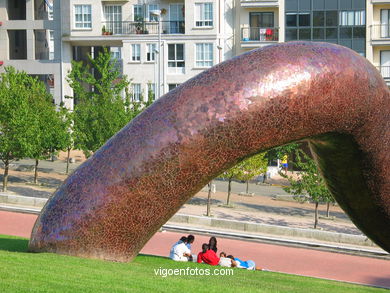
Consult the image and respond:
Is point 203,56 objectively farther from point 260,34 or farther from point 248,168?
point 248,168

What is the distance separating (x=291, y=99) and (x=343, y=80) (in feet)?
2.61

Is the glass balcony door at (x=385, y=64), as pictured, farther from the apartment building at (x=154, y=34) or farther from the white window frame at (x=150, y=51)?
the white window frame at (x=150, y=51)

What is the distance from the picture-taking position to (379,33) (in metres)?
46.8

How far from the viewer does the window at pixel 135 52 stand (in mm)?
50812

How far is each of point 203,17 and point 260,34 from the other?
409 cm

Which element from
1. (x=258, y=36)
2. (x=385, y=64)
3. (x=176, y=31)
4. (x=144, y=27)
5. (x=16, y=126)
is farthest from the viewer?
(x=144, y=27)

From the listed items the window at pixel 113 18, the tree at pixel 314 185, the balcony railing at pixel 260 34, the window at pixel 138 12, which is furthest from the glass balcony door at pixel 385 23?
the tree at pixel 314 185

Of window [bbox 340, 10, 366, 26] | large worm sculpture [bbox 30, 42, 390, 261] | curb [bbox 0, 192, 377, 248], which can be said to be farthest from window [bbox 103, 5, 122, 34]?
large worm sculpture [bbox 30, 42, 390, 261]

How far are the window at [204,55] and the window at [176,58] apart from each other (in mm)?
1103

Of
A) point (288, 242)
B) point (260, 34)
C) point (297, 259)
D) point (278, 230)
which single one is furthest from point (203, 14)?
point (297, 259)

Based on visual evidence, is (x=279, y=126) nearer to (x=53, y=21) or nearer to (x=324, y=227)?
(x=324, y=227)

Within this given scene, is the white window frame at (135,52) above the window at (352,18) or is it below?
below

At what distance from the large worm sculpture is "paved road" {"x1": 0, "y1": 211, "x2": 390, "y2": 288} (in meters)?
9.35

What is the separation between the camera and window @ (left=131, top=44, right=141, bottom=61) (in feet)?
167
